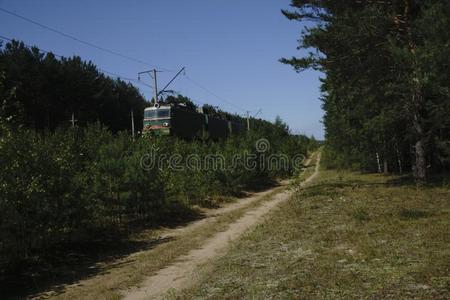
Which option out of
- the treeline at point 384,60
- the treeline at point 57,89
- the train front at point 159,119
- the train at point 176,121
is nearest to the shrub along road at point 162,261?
the treeline at point 384,60

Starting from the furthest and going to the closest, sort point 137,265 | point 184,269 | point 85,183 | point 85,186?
point 85,183, point 85,186, point 137,265, point 184,269

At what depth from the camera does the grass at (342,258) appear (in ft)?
22.2

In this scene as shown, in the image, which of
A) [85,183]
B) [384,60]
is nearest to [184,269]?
[85,183]

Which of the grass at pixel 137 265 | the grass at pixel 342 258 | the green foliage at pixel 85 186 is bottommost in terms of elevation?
the grass at pixel 137 265

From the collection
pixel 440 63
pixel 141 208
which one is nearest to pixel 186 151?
pixel 141 208

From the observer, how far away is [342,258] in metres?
8.62

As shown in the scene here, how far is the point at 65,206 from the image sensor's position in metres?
13.0

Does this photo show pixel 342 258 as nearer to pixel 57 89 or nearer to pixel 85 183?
pixel 85 183

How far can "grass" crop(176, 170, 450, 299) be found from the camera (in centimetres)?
677

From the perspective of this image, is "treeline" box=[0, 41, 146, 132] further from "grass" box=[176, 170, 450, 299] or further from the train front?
"grass" box=[176, 170, 450, 299]

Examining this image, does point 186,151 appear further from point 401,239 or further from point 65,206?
point 401,239

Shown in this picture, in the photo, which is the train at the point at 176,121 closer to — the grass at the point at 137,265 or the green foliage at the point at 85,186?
the green foliage at the point at 85,186

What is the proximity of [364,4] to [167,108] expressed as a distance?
15675mm

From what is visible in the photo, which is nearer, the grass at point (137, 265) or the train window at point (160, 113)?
the grass at point (137, 265)
